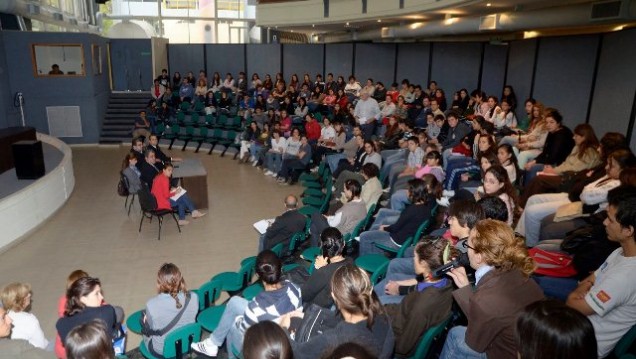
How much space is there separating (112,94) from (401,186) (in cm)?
1437

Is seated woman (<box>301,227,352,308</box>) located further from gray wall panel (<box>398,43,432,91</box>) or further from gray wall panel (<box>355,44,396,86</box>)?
gray wall panel (<box>355,44,396,86</box>)

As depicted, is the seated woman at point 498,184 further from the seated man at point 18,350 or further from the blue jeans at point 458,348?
the seated man at point 18,350

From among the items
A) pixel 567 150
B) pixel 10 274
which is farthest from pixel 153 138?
pixel 567 150

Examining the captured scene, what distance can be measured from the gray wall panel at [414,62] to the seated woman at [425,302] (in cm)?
1210

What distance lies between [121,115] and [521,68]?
13.1m

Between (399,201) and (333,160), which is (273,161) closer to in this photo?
(333,160)

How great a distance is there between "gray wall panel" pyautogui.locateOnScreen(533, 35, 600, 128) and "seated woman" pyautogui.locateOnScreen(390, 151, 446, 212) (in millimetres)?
3308

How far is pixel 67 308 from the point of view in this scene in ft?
12.2

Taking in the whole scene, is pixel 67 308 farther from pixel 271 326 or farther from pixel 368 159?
pixel 368 159

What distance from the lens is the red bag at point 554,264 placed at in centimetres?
375

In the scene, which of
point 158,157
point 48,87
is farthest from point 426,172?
point 48,87

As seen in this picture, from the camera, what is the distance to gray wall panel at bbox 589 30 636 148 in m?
7.11

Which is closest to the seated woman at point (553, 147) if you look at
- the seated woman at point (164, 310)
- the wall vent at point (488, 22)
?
the wall vent at point (488, 22)

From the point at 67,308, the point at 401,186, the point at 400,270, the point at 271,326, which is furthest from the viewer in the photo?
the point at 401,186
